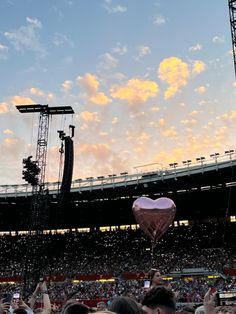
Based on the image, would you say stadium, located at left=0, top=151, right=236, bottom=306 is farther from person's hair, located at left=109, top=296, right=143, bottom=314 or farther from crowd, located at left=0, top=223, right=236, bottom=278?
person's hair, located at left=109, top=296, right=143, bottom=314

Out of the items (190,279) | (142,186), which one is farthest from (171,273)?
(142,186)

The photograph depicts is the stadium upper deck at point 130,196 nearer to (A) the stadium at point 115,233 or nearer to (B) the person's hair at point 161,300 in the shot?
(A) the stadium at point 115,233

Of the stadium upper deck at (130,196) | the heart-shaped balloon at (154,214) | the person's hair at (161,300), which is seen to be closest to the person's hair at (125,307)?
the person's hair at (161,300)

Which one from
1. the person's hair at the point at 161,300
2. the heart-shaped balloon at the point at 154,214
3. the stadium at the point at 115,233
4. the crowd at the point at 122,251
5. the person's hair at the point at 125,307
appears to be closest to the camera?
the person's hair at the point at 125,307

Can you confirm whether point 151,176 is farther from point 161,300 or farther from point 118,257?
point 161,300

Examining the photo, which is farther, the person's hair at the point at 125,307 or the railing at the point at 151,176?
the railing at the point at 151,176

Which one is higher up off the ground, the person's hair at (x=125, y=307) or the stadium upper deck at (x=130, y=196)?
the stadium upper deck at (x=130, y=196)

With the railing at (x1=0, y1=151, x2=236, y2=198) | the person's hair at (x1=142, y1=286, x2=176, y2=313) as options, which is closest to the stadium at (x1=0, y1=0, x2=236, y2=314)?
the railing at (x1=0, y1=151, x2=236, y2=198)

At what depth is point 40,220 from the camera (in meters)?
34.7

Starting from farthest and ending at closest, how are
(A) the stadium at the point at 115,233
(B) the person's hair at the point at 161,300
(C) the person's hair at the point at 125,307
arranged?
(A) the stadium at the point at 115,233 < (B) the person's hair at the point at 161,300 < (C) the person's hair at the point at 125,307

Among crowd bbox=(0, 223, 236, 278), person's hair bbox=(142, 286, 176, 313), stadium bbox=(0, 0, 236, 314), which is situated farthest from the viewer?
crowd bbox=(0, 223, 236, 278)

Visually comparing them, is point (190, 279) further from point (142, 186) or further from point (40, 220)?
point (40, 220)

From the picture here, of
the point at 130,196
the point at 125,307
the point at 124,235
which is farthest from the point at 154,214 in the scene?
the point at 124,235

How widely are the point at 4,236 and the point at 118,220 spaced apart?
1664cm
